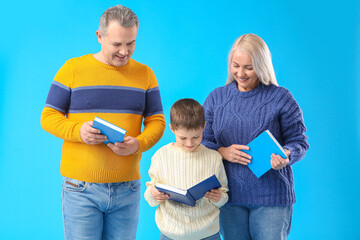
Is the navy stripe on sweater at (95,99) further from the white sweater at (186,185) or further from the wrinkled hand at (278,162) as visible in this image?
the wrinkled hand at (278,162)

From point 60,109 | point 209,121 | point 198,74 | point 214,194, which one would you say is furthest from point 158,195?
point 198,74

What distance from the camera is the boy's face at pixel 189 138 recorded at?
2.00 metres

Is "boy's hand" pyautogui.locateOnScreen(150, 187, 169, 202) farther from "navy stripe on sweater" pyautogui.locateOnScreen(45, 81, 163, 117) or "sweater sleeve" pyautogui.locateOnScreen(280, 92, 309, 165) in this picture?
"sweater sleeve" pyautogui.locateOnScreen(280, 92, 309, 165)

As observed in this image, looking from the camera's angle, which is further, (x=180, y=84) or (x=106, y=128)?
(x=180, y=84)

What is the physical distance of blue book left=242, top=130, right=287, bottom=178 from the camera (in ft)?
6.19

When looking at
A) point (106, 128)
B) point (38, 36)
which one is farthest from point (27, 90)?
point (106, 128)

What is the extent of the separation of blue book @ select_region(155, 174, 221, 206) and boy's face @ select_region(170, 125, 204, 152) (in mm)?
217

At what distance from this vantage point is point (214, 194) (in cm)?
197

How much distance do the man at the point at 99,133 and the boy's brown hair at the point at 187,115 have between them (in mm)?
227

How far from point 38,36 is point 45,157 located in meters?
1.01

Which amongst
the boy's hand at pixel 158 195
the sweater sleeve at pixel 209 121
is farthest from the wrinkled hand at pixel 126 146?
the sweater sleeve at pixel 209 121

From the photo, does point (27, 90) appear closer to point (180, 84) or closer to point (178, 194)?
point (180, 84)

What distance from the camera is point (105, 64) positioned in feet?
7.10

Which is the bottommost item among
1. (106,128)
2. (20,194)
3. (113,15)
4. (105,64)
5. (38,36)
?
(20,194)
